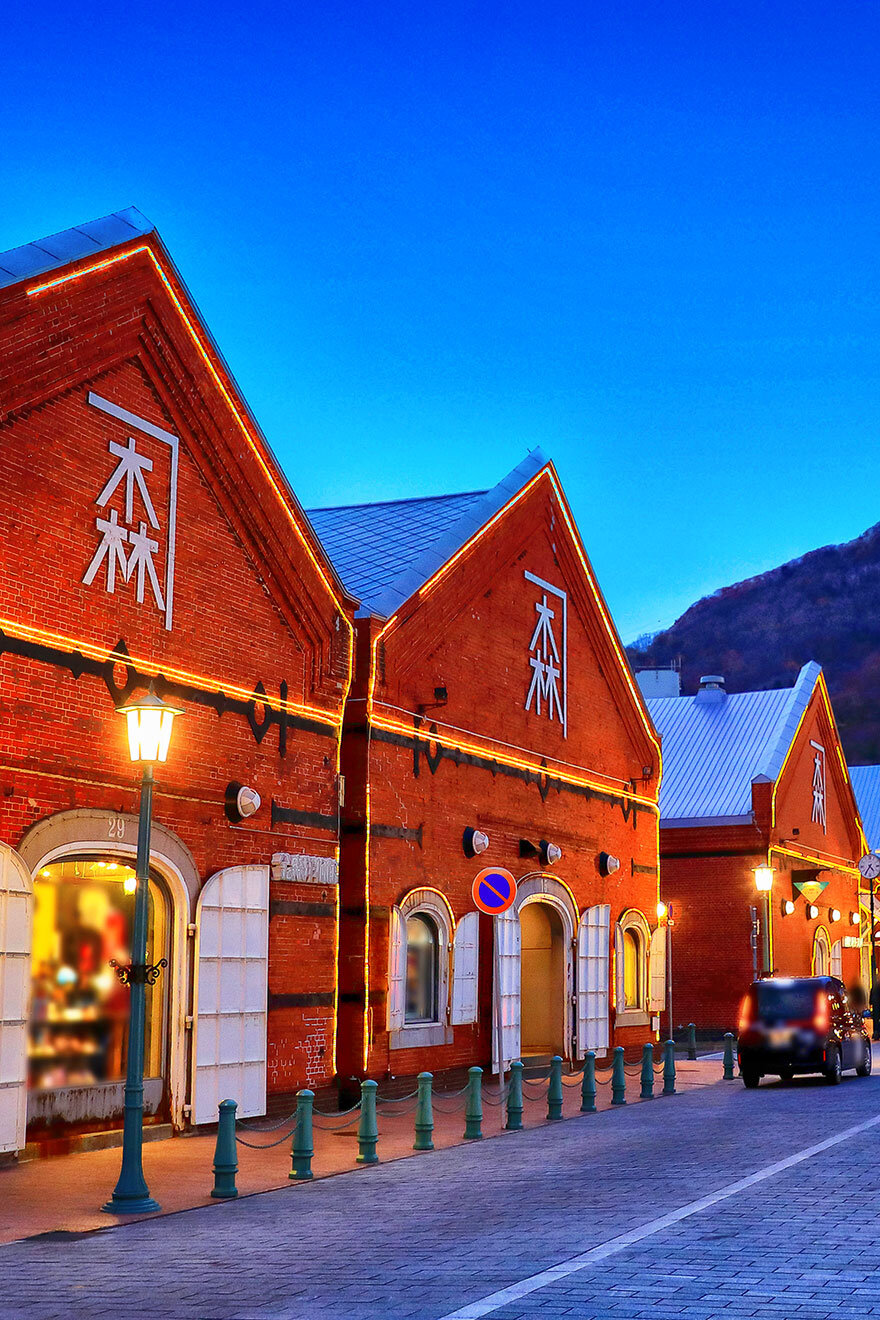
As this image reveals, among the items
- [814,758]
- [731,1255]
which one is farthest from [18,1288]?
[814,758]

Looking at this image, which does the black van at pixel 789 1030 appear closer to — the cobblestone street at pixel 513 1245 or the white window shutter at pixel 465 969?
the white window shutter at pixel 465 969

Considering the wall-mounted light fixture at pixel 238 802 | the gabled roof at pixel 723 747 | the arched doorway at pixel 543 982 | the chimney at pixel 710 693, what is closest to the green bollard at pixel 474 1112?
the wall-mounted light fixture at pixel 238 802

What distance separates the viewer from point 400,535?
25078 mm

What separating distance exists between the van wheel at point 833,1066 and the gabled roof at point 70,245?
16.2m

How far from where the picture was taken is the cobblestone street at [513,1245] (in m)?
8.21

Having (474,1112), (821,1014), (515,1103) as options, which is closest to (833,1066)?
(821,1014)

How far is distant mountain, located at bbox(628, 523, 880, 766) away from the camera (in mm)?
149000

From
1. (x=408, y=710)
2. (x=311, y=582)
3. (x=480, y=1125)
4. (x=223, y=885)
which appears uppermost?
(x=311, y=582)

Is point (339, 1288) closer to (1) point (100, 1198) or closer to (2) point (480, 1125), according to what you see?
(1) point (100, 1198)

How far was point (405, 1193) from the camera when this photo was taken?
12820mm

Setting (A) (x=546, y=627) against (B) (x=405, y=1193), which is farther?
(A) (x=546, y=627)

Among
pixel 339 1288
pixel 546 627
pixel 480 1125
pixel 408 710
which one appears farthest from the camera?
pixel 546 627

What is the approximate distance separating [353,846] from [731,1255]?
37.2 feet

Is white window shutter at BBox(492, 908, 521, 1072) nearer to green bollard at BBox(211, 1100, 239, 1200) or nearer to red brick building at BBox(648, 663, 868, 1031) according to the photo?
green bollard at BBox(211, 1100, 239, 1200)
